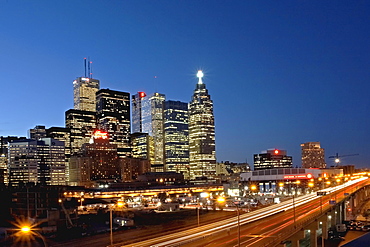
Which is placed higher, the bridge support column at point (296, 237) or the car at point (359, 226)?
the bridge support column at point (296, 237)

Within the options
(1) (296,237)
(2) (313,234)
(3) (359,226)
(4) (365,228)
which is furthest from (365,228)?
(1) (296,237)

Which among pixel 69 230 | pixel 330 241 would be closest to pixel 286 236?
→ pixel 330 241

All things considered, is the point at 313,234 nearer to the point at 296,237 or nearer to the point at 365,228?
the point at 296,237

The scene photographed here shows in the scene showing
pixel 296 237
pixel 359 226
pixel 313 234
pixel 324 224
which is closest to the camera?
pixel 296 237

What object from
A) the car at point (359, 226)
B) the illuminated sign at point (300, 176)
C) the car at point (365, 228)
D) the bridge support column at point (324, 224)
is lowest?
the car at point (359, 226)

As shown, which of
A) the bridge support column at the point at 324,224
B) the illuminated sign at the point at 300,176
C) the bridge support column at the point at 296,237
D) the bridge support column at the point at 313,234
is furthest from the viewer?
the illuminated sign at the point at 300,176

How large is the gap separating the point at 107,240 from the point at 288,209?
151 ft

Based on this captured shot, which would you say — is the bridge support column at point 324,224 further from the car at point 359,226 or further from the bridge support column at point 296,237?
the bridge support column at point 296,237

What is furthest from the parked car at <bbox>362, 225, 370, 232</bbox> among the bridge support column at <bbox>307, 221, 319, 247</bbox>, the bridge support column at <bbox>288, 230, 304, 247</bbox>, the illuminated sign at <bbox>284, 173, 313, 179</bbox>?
the illuminated sign at <bbox>284, 173, 313, 179</bbox>

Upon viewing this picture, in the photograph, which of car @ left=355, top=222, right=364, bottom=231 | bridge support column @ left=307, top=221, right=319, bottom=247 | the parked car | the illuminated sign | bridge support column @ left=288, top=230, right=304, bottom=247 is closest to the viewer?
bridge support column @ left=288, top=230, right=304, bottom=247

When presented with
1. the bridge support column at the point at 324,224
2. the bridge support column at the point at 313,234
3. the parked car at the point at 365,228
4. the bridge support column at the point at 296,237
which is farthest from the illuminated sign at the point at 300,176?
the bridge support column at the point at 296,237

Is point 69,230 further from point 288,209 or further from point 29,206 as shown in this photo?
point 288,209

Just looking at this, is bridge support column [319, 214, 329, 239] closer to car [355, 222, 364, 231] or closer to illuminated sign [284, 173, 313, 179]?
car [355, 222, 364, 231]

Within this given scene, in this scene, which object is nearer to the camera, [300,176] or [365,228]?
[365,228]
